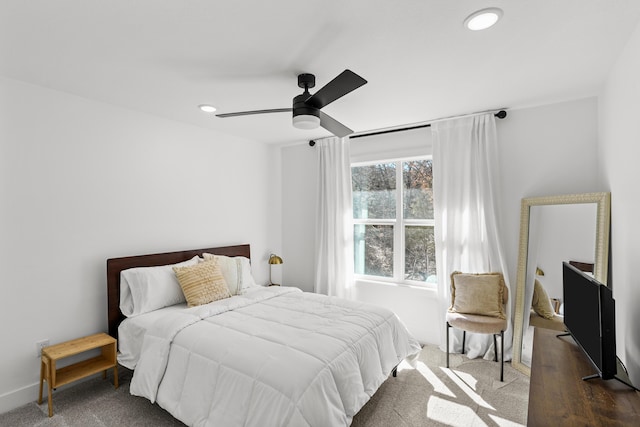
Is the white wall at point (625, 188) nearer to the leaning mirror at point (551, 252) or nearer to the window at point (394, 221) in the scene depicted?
the leaning mirror at point (551, 252)

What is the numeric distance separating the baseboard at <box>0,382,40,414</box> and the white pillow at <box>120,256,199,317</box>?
0.79 meters

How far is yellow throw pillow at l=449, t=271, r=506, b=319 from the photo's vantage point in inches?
122

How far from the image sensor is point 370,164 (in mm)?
4215

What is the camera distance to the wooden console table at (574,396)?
1353mm

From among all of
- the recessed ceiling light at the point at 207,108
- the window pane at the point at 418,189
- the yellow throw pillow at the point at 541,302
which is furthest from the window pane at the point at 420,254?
the recessed ceiling light at the point at 207,108

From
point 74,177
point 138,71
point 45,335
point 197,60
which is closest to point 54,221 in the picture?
point 74,177

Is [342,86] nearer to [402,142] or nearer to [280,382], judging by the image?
[280,382]

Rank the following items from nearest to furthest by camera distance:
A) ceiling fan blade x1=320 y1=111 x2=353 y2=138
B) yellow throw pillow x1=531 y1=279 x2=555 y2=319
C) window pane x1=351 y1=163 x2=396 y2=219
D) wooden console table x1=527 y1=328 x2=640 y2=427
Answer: wooden console table x1=527 y1=328 x2=640 y2=427, ceiling fan blade x1=320 y1=111 x2=353 y2=138, yellow throw pillow x1=531 y1=279 x2=555 y2=319, window pane x1=351 y1=163 x2=396 y2=219

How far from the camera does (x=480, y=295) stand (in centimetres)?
316

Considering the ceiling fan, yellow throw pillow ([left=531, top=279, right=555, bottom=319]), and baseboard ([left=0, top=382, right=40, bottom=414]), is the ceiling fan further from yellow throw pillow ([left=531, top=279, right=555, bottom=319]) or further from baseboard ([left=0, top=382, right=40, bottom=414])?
baseboard ([left=0, top=382, right=40, bottom=414])

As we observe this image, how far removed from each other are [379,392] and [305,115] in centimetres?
230

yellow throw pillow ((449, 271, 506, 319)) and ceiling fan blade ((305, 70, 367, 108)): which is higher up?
ceiling fan blade ((305, 70, 367, 108))

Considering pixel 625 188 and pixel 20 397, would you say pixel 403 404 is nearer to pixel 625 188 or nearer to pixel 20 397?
pixel 625 188

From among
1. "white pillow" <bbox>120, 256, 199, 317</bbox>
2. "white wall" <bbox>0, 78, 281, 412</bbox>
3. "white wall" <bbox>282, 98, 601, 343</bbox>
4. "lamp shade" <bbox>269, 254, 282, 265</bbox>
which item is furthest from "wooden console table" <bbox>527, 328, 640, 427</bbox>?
"white wall" <bbox>0, 78, 281, 412</bbox>
